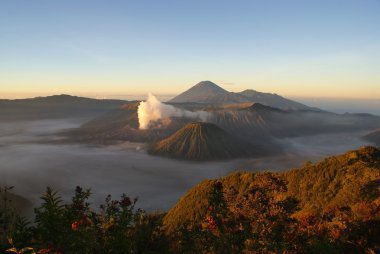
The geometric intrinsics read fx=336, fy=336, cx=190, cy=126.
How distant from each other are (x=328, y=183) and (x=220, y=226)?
1839cm

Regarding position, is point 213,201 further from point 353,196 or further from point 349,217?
point 353,196

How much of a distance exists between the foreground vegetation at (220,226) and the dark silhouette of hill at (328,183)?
116mm

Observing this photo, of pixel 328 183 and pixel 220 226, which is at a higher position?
pixel 220 226

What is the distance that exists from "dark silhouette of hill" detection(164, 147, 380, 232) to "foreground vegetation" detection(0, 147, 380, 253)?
0.12 meters

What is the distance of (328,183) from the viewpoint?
26938mm

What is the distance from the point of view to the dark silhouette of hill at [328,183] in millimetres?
22516

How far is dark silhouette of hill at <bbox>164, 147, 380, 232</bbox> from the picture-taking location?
2252cm

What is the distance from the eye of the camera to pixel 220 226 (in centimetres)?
1159

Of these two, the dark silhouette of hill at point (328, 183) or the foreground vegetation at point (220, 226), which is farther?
the dark silhouette of hill at point (328, 183)

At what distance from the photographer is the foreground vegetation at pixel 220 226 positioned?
30.0 feet

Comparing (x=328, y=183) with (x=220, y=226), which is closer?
(x=220, y=226)

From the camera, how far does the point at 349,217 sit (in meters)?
16.0

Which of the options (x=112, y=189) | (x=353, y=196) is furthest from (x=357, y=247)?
(x=112, y=189)

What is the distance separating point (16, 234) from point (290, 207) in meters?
15.7
